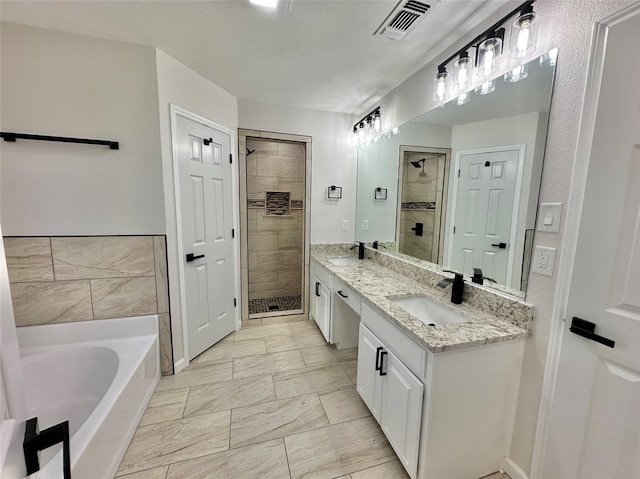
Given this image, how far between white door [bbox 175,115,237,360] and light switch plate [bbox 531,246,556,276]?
235cm

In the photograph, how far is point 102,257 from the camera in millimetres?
1954

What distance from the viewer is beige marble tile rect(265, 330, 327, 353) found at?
2.62m

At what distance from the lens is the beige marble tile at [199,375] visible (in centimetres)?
208

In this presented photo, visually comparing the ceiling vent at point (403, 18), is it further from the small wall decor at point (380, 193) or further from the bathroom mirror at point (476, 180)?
the small wall decor at point (380, 193)

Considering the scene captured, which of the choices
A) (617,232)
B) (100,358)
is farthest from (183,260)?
(617,232)

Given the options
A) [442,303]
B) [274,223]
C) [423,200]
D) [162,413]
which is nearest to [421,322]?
[442,303]

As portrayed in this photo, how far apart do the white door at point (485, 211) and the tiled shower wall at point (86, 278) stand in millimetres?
2178

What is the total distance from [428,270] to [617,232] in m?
1.05

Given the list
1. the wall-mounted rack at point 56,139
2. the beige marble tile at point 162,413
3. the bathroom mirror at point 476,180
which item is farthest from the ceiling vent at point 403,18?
the beige marble tile at point 162,413

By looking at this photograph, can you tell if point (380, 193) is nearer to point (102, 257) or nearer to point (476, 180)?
point (476, 180)

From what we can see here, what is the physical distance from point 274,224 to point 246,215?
0.98 meters

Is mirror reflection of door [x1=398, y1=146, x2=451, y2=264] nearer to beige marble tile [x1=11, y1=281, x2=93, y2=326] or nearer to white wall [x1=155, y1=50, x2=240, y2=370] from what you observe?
white wall [x1=155, y1=50, x2=240, y2=370]

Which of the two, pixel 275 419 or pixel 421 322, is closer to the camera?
pixel 421 322

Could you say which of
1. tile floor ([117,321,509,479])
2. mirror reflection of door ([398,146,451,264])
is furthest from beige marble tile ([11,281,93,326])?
mirror reflection of door ([398,146,451,264])
